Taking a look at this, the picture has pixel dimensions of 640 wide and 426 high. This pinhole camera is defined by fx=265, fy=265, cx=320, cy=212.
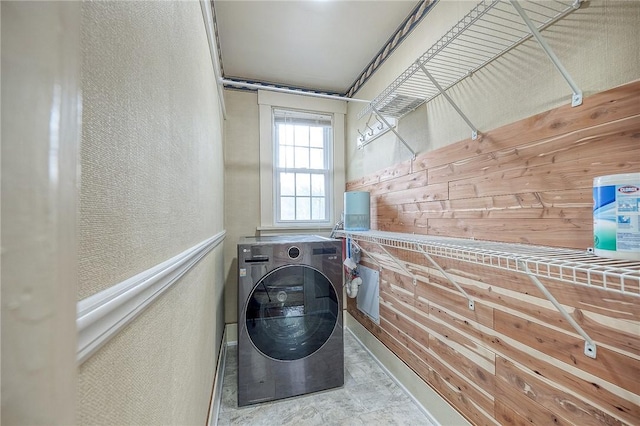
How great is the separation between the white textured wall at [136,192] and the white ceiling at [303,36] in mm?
1052

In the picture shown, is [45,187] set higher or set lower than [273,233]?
higher

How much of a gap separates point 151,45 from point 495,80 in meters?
1.30

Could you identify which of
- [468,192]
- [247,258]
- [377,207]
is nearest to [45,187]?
[468,192]

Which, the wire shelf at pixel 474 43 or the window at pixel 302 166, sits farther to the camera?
the window at pixel 302 166

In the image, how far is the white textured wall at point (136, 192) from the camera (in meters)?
0.33

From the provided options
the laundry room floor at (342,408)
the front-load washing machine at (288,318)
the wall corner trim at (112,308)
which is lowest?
the laundry room floor at (342,408)

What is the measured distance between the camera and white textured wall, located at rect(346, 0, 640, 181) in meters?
0.79

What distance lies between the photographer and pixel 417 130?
1.70 meters

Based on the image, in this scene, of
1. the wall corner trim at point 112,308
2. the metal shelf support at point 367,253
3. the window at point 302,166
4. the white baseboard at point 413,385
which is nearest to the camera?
the wall corner trim at point 112,308

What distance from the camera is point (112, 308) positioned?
347 millimetres

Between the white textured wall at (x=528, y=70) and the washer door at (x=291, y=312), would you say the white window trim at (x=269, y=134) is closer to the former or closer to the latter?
the washer door at (x=291, y=312)

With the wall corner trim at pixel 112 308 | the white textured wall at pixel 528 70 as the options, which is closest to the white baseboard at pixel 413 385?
the white textured wall at pixel 528 70

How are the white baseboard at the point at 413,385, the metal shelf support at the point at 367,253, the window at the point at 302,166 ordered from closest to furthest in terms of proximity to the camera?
1. the white baseboard at the point at 413,385
2. the metal shelf support at the point at 367,253
3. the window at the point at 302,166

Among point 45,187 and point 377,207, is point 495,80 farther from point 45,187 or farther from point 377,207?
point 45,187
